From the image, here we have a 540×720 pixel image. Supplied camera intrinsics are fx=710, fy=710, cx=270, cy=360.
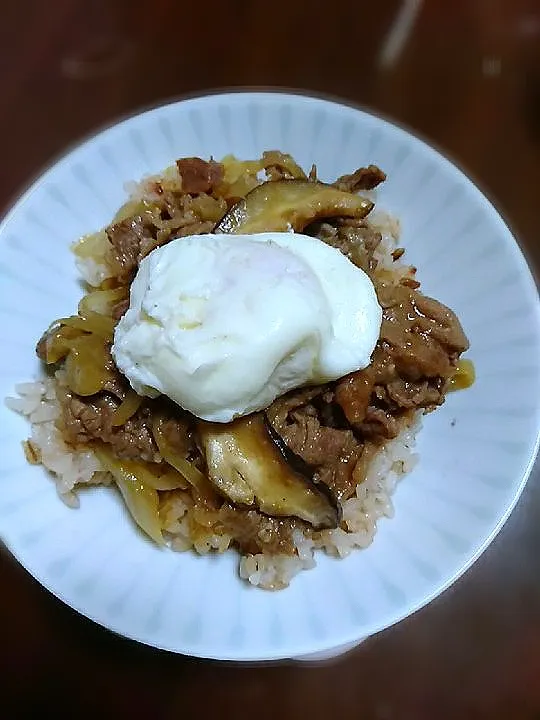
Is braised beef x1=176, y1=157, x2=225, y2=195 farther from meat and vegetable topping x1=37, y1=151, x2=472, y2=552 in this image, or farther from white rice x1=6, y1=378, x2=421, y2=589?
white rice x1=6, y1=378, x2=421, y2=589

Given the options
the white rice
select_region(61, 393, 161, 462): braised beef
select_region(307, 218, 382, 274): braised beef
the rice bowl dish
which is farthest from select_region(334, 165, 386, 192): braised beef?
select_region(61, 393, 161, 462): braised beef

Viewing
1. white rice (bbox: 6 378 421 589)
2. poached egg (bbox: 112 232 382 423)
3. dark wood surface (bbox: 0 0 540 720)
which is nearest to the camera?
poached egg (bbox: 112 232 382 423)

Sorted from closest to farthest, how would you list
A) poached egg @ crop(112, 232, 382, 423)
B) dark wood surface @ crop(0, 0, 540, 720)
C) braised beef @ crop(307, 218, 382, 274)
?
poached egg @ crop(112, 232, 382, 423) → braised beef @ crop(307, 218, 382, 274) → dark wood surface @ crop(0, 0, 540, 720)

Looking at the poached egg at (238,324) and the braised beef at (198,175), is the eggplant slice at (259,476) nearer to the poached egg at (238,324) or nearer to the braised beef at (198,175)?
the poached egg at (238,324)

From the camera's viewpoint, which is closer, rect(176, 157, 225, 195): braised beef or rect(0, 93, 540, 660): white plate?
rect(0, 93, 540, 660): white plate

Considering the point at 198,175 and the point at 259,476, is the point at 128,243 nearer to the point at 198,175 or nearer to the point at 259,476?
the point at 198,175

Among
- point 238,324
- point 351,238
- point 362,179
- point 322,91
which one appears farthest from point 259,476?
point 322,91
